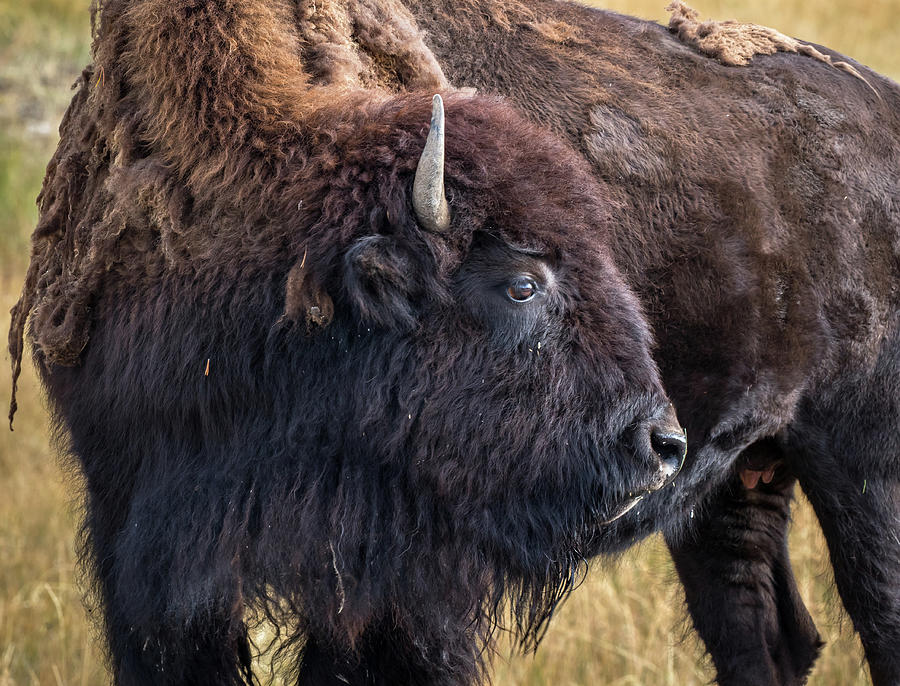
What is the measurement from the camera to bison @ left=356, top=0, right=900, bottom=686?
293 cm

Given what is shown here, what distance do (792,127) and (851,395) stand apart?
84 cm

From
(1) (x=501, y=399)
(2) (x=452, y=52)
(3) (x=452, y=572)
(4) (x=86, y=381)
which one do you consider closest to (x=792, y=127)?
(2) (x=452, y=52)

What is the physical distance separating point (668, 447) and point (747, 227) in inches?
36.2

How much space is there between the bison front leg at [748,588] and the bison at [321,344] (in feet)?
4.31

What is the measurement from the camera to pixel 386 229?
2.30m

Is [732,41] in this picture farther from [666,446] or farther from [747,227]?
[666,446]

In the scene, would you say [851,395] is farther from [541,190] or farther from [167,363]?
[167,363]

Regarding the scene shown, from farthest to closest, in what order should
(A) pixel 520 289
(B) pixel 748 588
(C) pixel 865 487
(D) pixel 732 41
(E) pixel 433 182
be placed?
(B) pixel 748 588, (D) pixel 732 41, (C) pixel 865 487, (A) pixel 520 289, (E) pixel 433 182

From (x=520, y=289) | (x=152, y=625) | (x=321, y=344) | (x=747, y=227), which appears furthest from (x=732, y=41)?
(x=152, y=625)

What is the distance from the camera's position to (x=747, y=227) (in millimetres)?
2979

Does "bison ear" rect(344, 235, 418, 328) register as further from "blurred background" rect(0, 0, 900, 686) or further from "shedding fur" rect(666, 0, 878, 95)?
"shedding fur" rect(666, 0, 878, 95)

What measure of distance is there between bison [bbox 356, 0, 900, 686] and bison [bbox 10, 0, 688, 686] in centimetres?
46

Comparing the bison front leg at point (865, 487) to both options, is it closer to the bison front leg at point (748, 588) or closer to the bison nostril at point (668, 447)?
the bison front leg at point (748, 588)

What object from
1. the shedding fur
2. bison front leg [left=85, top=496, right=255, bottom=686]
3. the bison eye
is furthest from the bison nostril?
the shedding fur
